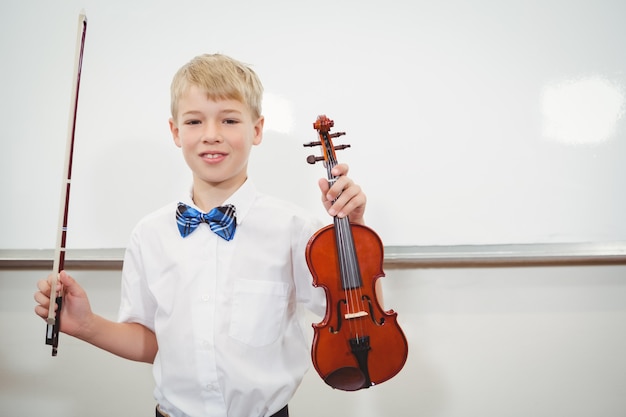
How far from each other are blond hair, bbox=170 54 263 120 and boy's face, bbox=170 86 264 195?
0.5 inches

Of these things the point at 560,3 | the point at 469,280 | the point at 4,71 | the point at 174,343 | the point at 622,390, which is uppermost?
the point at 560,3

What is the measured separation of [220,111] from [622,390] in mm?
1365

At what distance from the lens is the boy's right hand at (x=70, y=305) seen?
80 cm

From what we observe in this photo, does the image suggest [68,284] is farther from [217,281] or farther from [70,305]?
[217,281]

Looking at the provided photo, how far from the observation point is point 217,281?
2.85 feet

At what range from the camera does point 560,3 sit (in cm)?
116

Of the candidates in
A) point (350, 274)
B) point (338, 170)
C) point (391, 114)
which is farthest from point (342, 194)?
point (391, 114)

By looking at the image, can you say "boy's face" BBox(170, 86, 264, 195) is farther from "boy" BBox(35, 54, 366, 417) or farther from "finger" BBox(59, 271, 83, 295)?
"finger" BBox(59, 271, 83, 295)

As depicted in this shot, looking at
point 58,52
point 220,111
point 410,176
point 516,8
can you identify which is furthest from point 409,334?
point 58,52

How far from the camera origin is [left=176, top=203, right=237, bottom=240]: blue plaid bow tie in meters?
0.88

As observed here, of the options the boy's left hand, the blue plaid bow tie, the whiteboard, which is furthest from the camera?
the whiteboard

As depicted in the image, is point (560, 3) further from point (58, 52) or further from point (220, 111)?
point (58, 52)

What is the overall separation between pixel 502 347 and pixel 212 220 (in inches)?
36.8

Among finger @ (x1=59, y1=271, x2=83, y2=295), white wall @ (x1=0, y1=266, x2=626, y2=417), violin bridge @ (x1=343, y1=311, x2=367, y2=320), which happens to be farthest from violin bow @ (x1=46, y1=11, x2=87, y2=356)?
white wall @ (x1=0, y1=266, x2=626, y2=417)
